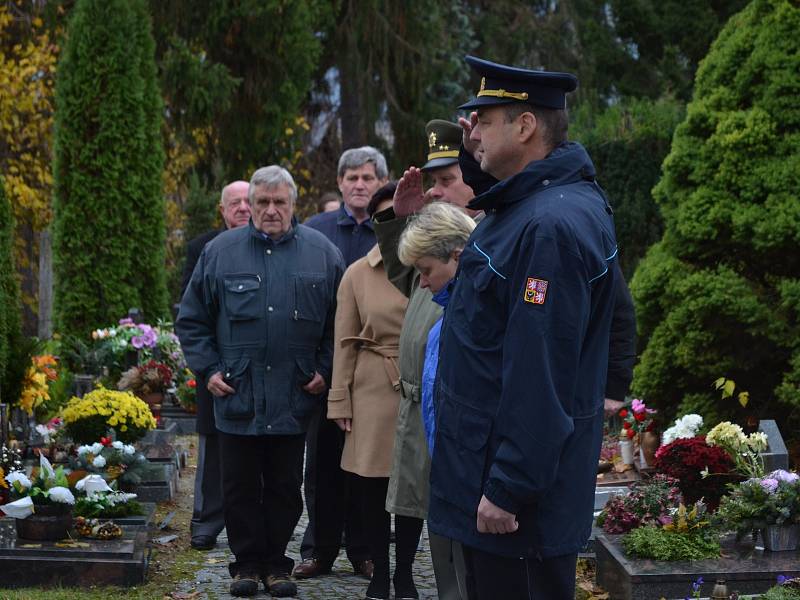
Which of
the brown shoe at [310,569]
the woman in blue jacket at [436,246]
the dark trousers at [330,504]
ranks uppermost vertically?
the woman in blue jacket at [436,246]

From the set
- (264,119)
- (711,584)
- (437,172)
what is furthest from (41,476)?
(264,119)

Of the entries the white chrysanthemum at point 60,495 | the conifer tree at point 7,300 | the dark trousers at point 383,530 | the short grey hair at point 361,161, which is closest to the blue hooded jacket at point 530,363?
the dark trousers at point 383,530

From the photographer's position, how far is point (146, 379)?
10453mm

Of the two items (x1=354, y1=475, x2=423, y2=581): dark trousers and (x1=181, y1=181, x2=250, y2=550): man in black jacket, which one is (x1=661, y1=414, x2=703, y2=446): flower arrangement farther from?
(x1=181, y1=181, x2=250, y2=550): man in black jacket

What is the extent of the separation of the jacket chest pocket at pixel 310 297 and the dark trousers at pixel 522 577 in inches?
115

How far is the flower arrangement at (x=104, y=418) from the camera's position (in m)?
7.68

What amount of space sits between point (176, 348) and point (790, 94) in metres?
6.39

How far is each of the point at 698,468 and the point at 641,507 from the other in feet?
1.50

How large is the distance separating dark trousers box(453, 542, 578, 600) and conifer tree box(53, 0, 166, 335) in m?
10.4

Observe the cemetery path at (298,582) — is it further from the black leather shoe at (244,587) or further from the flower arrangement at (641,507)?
Answer: the flower arrangement at (641,507)

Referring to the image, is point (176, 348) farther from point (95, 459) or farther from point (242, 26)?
point (242, 26)

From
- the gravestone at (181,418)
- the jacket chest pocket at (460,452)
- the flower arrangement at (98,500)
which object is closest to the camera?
the jacket chest pocket at (460,452)

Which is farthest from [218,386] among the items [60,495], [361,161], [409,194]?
[361,161]

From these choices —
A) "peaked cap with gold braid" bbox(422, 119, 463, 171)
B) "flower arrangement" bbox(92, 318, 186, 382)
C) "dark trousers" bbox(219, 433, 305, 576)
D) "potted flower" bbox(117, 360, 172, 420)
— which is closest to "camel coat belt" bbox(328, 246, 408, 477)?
"dark trousers" bbox(219, 433, 305, 576)
